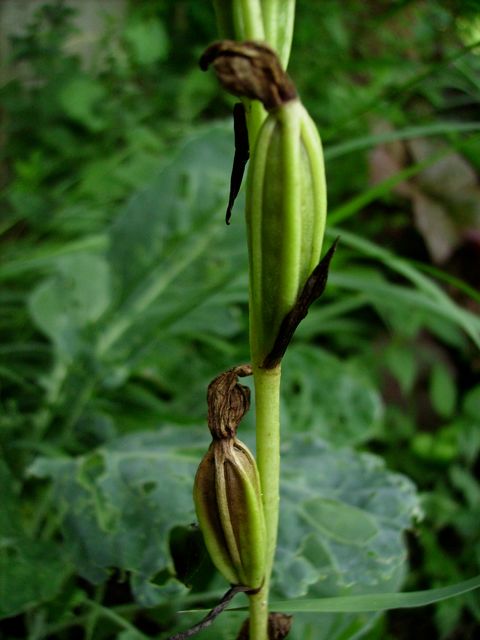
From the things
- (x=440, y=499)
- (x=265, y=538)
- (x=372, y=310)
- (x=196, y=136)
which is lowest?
(x=440, y=499)

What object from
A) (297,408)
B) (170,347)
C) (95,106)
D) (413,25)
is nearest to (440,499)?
(297,408)

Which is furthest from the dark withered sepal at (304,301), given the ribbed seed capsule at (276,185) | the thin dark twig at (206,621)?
the thin dark twig at (206,621)

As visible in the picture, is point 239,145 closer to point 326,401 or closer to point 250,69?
point 250,69

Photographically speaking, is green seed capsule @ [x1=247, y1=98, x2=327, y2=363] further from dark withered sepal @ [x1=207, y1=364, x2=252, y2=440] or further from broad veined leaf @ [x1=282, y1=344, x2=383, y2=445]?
broad veined leaf @ [x1=282, y1=344, x2=383, y2=445]

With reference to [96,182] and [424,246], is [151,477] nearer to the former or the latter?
[96,182]

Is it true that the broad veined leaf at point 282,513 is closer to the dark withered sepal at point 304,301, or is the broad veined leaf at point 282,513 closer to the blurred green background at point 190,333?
the blurred green background at point 190,333

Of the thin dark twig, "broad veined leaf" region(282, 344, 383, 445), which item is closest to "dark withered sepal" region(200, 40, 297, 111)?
the thin dark twig

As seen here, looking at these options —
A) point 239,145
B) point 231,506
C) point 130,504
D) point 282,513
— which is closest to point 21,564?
point 130,504
